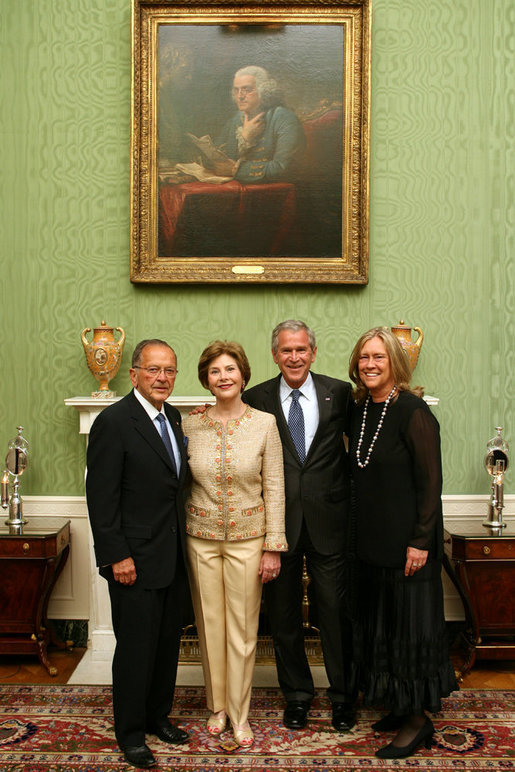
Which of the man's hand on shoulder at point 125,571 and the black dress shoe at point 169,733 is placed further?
the black dress shoe at point 169,733

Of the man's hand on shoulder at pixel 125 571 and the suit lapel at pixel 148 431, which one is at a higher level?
the suit lapel at pixel 148 431

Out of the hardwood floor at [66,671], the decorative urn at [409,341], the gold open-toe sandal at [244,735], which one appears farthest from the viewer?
the decorative urn at [409,341]

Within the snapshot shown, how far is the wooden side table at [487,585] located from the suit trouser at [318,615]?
35.4 inches

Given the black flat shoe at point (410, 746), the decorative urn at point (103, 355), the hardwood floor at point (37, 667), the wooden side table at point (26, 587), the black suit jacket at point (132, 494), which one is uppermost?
the decorative urn at point (103, 355)

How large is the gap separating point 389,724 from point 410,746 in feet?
0.60

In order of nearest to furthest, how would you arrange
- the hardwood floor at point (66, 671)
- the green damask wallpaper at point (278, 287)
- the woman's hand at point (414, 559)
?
the woman's hand at point (414, 559), the hardwood floor at point (66, 671), the green damask wallpaper at point (278, 287)

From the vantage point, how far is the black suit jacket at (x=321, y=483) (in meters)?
3.02

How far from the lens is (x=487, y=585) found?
12.0ft

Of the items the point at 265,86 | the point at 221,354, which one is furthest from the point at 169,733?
the point at 265,86

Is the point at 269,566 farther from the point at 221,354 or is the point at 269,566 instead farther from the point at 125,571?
the point at 221,354

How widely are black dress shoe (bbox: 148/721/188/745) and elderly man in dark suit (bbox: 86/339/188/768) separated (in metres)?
0.17

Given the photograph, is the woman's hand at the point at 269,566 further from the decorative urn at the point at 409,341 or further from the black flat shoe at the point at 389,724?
the decorative urn at the point at 409,341

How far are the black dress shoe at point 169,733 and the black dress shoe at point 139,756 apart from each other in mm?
165

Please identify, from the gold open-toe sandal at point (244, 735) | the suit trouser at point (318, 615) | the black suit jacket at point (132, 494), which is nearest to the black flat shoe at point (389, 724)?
the suit trouser at point (318, 615)
